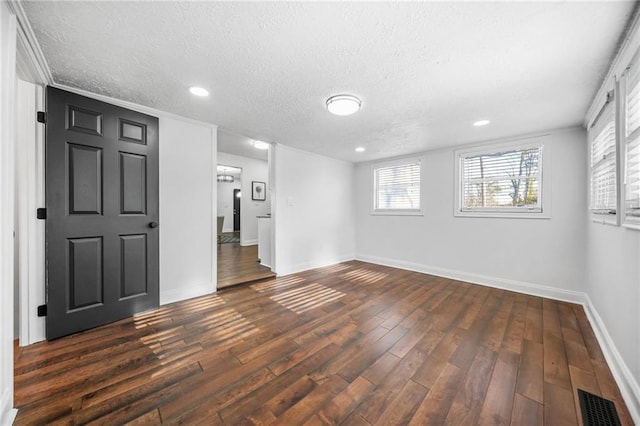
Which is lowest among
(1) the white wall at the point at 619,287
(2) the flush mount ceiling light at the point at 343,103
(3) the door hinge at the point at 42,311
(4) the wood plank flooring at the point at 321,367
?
(4) the wood plank flooring at the point at 321,367

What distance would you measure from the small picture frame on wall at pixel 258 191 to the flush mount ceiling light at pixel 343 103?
4.77m

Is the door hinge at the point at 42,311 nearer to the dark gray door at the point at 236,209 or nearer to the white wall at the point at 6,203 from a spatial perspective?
the white wall at the point at 6,203

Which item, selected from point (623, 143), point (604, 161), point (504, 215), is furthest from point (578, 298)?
point (623, 143)

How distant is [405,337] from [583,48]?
Answer: 2.49 metres

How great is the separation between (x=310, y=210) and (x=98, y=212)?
2.98 m

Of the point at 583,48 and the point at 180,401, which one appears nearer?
the point at 180,401

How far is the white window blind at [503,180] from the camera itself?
3.25 meters

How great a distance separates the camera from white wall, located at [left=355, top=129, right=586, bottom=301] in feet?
9.64

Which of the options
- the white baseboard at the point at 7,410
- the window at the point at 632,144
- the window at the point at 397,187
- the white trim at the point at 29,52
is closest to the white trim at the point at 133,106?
the white trim at the point at 29,52

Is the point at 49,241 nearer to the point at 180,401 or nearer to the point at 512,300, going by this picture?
the point at 180,401

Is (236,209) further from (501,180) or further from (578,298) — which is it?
(578,298)

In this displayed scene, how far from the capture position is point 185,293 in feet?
9.37

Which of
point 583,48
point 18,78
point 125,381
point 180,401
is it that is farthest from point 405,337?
point 18,78

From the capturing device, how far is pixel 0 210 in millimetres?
1146
